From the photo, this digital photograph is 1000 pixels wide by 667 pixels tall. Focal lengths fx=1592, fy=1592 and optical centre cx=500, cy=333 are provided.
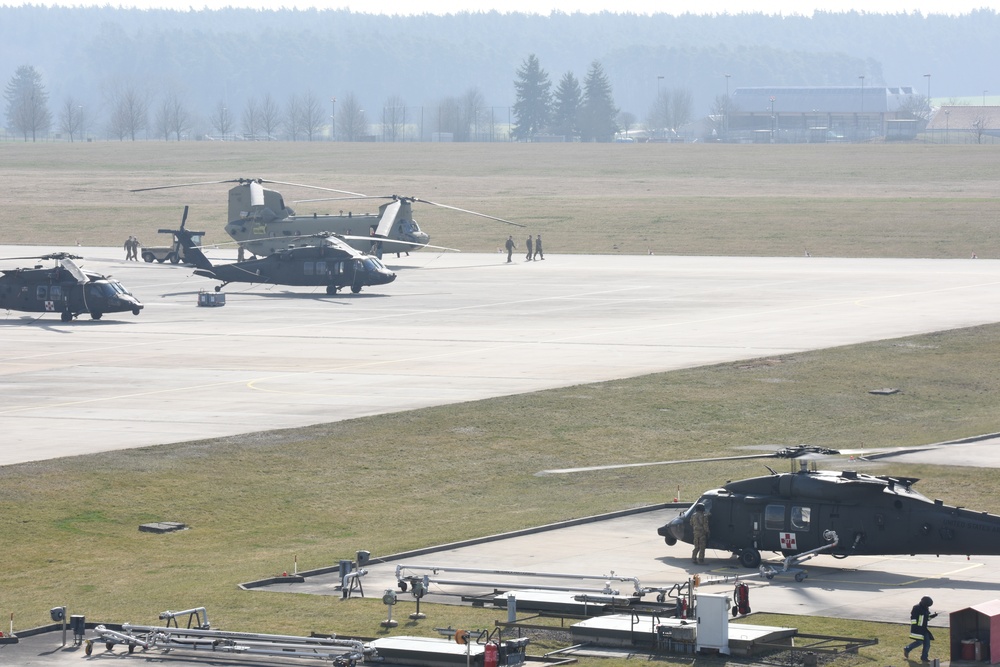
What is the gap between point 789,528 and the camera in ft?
108

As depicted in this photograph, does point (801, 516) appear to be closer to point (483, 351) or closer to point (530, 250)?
point (483, 351)

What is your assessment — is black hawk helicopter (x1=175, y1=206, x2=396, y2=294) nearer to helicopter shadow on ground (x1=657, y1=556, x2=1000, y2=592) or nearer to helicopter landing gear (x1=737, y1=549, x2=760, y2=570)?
helicopter shadow on ground (x1=657, y1=556, x2=1000, y2=592)

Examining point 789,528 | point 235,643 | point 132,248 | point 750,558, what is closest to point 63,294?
point 132,248

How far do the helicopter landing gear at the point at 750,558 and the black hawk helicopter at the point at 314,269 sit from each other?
61108 mm

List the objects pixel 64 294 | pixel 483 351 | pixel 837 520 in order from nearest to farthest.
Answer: pixel 837 520
pixel 483 351
pixel 64 294

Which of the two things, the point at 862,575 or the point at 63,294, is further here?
the point at 63,294

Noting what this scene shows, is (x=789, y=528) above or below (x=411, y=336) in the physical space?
above

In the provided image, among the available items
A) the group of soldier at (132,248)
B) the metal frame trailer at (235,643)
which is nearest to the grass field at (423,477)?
the metal frame trailer at (235,643)

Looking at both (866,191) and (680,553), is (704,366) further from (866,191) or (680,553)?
(866,191)

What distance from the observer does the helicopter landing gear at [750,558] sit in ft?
110

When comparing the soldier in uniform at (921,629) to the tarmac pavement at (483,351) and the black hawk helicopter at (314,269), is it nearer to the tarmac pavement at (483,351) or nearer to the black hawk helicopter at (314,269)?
the tarmac pavement at (483,351)

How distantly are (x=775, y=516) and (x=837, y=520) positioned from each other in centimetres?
131

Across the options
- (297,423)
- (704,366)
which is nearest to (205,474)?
(297,423)

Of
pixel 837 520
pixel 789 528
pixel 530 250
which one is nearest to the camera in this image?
pixel 837 520
